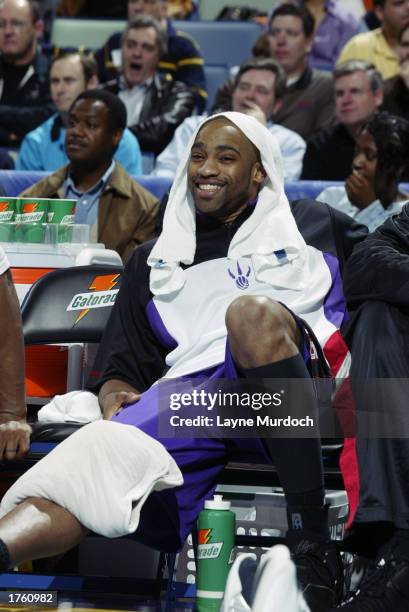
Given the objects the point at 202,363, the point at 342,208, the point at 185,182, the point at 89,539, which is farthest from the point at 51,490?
the point at 342,208

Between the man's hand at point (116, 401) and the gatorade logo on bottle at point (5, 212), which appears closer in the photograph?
the man's hand at point (116, 401)

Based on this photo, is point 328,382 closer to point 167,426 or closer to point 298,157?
point 167,426

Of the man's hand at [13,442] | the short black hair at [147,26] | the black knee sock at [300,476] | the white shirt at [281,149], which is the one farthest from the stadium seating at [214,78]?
the black knee sock at [300,476]

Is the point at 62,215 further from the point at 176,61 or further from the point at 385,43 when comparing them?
the point at 385,43

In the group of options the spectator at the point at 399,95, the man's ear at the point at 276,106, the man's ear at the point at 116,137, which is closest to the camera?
the man's ear at the point at 116,137

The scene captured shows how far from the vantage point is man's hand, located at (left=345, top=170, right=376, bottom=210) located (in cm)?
489

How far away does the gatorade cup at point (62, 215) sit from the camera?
12.5 ft

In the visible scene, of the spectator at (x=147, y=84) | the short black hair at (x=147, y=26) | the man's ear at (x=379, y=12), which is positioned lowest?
the spectator at (x=147, y=84)

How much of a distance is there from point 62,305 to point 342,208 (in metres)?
1.86

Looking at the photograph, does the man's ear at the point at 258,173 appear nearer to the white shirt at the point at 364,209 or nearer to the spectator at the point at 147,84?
the white shirt at the point at 364,209

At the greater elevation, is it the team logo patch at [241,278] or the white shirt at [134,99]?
the team logo patch at [241,278]

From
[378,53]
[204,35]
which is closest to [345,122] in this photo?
[378,53]

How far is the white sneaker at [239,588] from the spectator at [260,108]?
3.79m

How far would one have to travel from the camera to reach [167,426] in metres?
2.85
